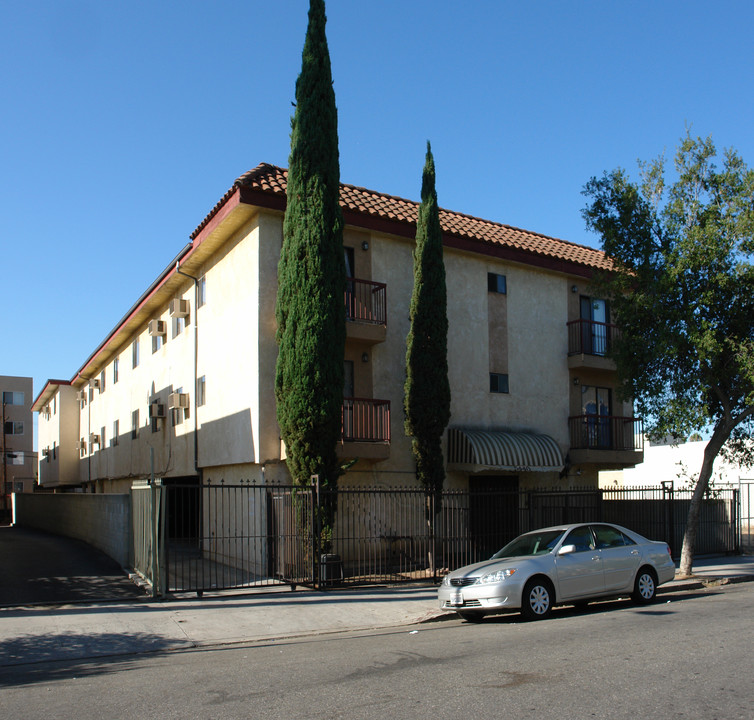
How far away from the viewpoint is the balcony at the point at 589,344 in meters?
22.5

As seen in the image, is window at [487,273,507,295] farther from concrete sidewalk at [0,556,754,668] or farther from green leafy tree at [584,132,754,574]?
concrete sidewalk at [0,556,754,668]

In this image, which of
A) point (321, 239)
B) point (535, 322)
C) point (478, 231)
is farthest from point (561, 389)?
point (321, 239)

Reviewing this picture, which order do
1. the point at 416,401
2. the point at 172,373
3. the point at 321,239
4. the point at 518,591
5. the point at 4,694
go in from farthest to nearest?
the point at 172,373, the point at 416,401, the point at 321,239, the point at 518,591, the point at 4,694

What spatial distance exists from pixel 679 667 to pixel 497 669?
1.73 metres

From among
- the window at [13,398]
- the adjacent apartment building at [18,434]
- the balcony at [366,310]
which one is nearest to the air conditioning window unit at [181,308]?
the balcony at [366,310]

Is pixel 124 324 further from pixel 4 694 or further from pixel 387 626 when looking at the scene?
pixel 4 694

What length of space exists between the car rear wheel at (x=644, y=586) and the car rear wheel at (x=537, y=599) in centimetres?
194

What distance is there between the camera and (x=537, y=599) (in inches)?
455

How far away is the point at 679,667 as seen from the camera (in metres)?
7.59

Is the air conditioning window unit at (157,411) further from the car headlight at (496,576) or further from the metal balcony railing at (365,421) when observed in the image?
the car headlight at (496,576)

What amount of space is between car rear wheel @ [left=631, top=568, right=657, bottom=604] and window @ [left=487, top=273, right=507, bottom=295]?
401 inches

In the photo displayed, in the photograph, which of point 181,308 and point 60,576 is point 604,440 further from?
point 60,576

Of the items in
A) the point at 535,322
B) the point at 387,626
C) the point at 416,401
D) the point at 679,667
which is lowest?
the point at 387,626

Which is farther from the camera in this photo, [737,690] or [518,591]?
[518,591]
